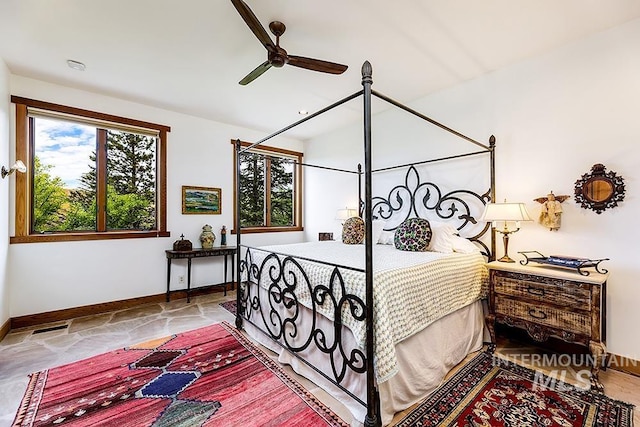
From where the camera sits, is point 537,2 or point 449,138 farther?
point 449,138

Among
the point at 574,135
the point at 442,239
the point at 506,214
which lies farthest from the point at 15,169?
the point at 574,135

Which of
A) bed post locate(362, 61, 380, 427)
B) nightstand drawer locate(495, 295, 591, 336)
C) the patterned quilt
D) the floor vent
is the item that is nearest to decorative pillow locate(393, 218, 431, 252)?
the patterned quilt

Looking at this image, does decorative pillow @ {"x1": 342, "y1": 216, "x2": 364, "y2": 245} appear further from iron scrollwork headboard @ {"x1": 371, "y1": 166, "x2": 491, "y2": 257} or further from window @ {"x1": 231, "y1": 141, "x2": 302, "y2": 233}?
window @ {"x1": 231, "y1": 141, "x2": 302, "y2": 233}

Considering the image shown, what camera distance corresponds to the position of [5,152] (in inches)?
117

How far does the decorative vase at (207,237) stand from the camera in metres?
4.33

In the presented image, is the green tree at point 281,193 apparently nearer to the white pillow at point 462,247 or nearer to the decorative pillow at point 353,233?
the decorative pillow at point 353,233

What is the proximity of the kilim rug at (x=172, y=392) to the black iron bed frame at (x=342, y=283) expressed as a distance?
265mm

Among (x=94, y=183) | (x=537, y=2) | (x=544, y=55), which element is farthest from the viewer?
(x=94, y=183)

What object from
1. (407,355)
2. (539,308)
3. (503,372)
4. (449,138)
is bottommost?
(503,372)

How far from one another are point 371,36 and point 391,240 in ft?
7.10

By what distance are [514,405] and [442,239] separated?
144cm

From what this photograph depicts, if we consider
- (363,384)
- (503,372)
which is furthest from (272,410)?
(503,372)

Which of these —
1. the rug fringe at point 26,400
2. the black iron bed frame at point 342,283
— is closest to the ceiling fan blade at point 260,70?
the black iron bed frame at point 342,283

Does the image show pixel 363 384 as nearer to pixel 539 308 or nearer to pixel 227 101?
pixel 539 308
